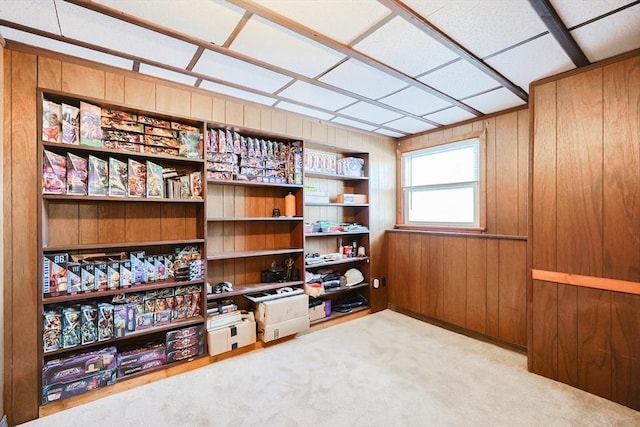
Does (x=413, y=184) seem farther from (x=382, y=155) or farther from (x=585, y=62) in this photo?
(x=585, y=62)

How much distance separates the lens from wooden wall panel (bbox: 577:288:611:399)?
2.05 meters

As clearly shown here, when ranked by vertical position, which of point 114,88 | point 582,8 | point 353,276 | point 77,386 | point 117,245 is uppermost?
point 582,8

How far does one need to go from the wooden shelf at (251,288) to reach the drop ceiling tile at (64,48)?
1949 millimetres

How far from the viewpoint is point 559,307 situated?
7.45 feet

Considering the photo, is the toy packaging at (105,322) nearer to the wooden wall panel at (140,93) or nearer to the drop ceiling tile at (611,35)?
the wooden wall panel at (140,93)

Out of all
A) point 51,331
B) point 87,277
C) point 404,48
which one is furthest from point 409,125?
point 51,331

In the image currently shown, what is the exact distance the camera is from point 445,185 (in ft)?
12.0

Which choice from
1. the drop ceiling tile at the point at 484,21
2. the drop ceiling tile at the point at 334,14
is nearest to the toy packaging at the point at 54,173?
the drop ceiling tile at the point at 334,14

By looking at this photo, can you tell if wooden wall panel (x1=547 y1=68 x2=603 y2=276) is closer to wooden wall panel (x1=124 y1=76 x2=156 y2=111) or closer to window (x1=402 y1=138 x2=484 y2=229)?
window (x1=402 y1=138 x2=484 y2=229)

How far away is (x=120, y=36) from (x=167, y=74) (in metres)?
0.51

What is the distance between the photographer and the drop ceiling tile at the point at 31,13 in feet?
4.88

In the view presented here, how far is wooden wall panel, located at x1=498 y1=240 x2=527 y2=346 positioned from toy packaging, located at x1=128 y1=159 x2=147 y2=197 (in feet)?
10.8

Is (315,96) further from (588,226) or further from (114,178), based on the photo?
(588,226)

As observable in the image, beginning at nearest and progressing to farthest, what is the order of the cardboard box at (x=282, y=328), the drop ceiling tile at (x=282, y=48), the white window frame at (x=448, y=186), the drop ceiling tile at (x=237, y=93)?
the drop ceiling tile at (x=282, y=48) < the drop ceiling tile at (x=237, y=93) < the cardboard box at (x=282, y=328) < the white window frame at (x=448, y=186)
